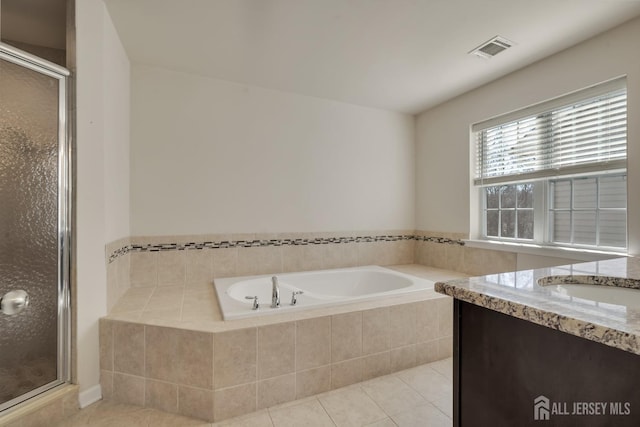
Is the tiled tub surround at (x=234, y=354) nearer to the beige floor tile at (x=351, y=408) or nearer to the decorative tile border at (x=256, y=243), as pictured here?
the beige floor tile at (x=351, y=408)

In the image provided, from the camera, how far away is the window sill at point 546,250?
199 centimetres

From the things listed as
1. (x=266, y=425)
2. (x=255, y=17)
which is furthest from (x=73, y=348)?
(x=255, y=17)

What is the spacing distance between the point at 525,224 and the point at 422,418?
1.89m

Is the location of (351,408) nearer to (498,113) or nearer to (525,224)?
(525,224)

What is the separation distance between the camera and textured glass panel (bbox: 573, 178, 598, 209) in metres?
2.13

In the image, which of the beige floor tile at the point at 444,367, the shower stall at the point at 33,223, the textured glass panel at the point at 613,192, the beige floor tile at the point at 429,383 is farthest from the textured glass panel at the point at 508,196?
the shower stall at the point at 33,223

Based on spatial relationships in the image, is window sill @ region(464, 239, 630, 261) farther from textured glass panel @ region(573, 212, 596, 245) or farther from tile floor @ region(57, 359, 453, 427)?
tile floor @ region(57, 359, 453, 427)

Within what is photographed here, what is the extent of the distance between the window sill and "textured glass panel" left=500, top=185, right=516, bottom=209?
1.16 feet

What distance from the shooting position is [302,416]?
1.59m

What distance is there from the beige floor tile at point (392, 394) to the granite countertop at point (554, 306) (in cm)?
109

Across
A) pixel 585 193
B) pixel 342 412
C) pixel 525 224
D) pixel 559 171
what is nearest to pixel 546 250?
pixel 525 224

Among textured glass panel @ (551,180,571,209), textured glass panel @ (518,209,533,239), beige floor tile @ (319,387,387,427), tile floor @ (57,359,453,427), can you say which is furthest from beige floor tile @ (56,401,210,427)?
Answer: textured glass panel @ (551,180,571,209)

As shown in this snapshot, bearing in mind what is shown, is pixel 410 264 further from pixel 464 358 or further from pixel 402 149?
pixel 464 358

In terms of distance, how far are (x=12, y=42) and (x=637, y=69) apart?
388 centimetres
